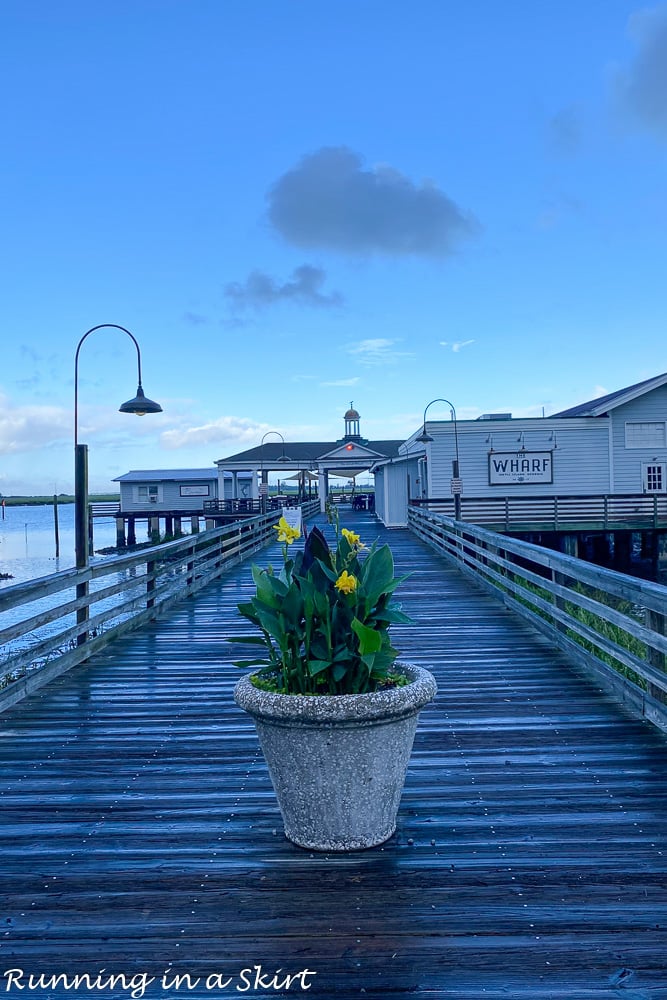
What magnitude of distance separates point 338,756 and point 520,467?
2632 cm

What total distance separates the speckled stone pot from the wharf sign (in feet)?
84.4

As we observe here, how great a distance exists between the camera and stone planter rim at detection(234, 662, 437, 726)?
3105mm

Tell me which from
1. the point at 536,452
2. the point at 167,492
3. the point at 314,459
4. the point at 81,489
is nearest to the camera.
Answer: the point at 81,489

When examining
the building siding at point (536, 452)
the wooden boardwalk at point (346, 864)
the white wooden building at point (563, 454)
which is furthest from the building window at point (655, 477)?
the wooden boardwalk at point (346, 864)

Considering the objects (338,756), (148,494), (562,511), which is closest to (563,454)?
(562,511)


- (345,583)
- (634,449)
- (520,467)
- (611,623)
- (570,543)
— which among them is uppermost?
(634,449)

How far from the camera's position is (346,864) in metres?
3.21

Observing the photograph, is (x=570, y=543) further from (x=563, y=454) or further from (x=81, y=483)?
(x=81, y=483)

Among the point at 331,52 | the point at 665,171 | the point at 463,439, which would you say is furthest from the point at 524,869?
the point at 463,439

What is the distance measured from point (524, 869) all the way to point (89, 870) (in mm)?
1972

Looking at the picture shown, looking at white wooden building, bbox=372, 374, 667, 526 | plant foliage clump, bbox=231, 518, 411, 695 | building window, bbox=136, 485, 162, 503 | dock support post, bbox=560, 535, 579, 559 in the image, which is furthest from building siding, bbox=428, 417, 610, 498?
building window, bbox=136, 485, 162, 503

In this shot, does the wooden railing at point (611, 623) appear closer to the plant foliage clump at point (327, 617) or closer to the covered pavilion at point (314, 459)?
the plant foliage clump at point (327, 617)

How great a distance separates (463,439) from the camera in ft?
92.3

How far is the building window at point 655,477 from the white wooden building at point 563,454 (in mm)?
36
